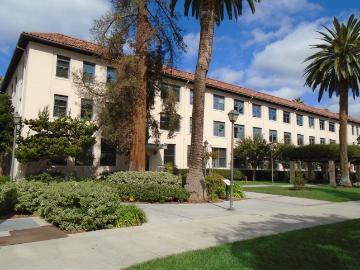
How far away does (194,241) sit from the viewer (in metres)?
7.90

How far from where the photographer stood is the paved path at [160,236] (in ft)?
20.8

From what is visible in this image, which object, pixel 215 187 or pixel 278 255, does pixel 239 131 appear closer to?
pixel 215 187

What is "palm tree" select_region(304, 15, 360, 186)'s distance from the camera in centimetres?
2966

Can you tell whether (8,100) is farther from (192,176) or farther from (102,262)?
(102,262)

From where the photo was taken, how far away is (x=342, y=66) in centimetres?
2988

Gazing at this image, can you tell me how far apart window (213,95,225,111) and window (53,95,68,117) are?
52.8ft

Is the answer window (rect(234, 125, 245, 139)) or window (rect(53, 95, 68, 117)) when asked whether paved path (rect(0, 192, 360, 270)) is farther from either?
window (rect(234, 125, 245, 139))

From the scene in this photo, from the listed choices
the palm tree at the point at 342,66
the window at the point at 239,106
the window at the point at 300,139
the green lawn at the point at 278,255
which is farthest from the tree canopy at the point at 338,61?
the green lawn at the point at 278,255

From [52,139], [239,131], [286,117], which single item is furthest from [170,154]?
[286,117]

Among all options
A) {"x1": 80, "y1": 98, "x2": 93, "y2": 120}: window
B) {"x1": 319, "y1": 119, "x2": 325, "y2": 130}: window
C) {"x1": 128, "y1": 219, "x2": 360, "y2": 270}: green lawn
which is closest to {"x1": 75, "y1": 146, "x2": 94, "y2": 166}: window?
{"x1": 80, "y1": 98, "x2": 93, "y2": 120}: window

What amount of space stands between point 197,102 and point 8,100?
621 inches

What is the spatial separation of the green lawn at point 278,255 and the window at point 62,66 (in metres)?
21.0

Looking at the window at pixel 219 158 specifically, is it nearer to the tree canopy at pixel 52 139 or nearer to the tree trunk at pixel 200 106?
the tree canopy at pixel 52 139

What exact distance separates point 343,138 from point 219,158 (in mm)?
11921
